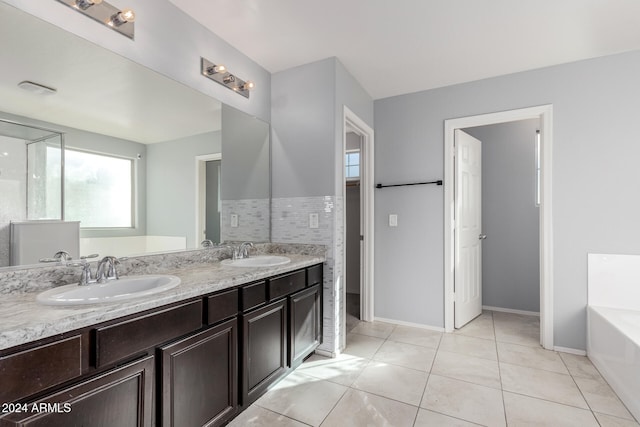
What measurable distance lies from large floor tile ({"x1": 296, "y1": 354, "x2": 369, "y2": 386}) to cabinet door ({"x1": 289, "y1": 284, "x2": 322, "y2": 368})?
0.12m

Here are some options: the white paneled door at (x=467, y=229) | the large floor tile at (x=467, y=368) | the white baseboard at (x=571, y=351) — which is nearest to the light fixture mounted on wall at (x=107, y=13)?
the white paneled door at (x=467, y=229)

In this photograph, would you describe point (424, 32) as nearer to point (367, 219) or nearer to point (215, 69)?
point (215, 69)

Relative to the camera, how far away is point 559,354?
2.45 m

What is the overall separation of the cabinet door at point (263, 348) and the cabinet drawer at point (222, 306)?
106 millimetres

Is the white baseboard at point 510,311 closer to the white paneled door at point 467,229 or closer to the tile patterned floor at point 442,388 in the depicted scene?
the white paneled door at point 467,229

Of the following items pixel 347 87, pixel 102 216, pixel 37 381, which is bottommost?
pixel 37 381

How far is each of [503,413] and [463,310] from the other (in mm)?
1418

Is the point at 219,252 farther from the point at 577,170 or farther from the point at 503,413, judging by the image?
the point at 577,170

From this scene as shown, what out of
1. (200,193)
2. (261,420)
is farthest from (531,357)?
(200,193)

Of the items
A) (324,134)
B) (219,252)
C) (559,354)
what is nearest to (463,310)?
(559,354)

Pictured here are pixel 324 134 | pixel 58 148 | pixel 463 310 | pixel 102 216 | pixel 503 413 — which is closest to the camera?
pixel 58 148

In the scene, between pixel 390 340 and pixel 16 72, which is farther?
pixel 390 340

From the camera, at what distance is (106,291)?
4.39 ft

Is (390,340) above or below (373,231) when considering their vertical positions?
below
